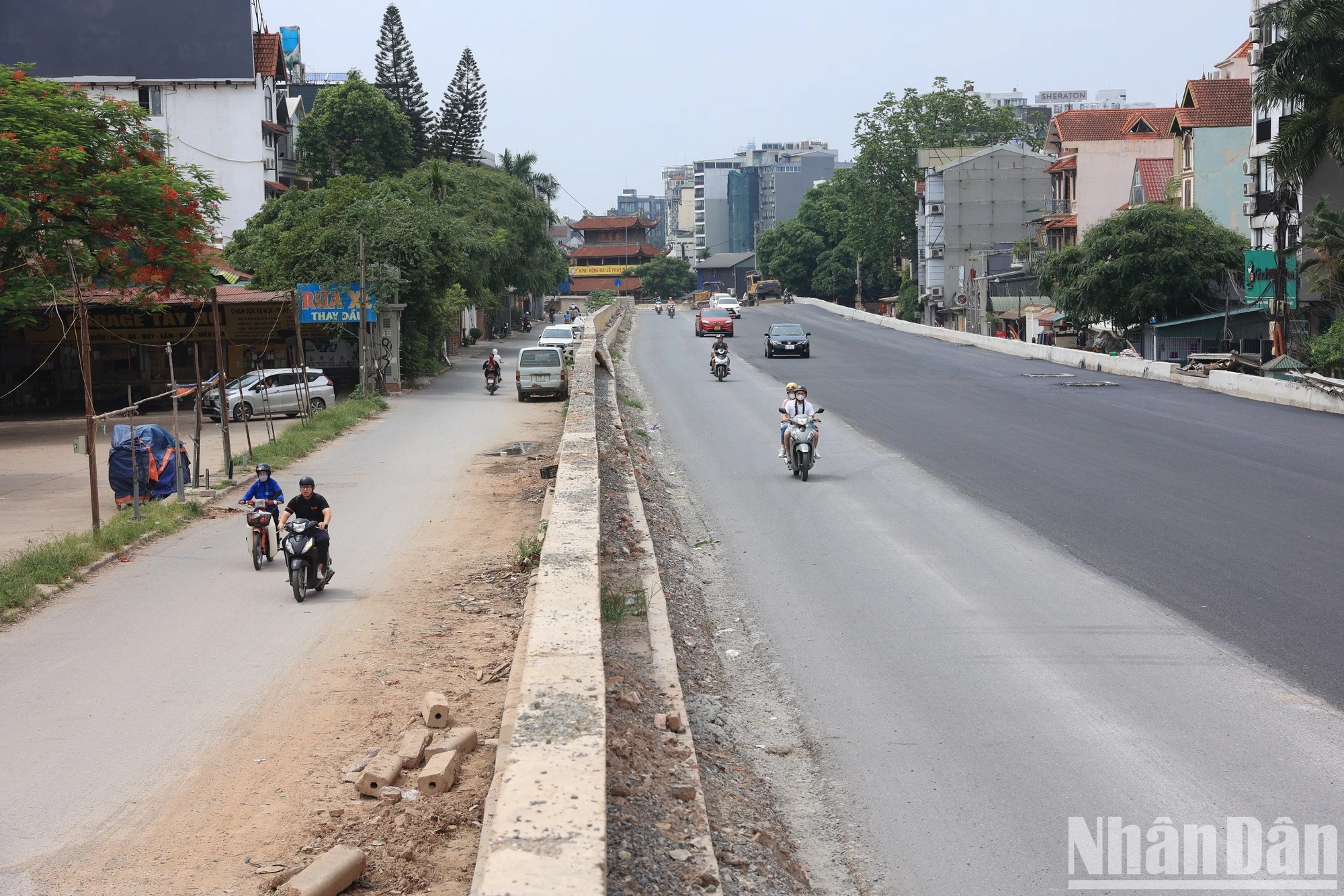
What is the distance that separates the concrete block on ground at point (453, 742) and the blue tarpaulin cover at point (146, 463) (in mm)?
12769

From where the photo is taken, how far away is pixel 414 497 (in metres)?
20.1

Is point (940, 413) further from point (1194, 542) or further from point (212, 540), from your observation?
point (212, 540)

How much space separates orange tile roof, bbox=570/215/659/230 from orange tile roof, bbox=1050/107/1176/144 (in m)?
79.7

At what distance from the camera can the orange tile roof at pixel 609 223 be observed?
155625mm

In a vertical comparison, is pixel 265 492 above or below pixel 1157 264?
below

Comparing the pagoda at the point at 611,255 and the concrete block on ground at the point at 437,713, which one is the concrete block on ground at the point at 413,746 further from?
the pagoda at the point at 611,255

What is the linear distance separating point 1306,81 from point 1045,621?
1460 inches

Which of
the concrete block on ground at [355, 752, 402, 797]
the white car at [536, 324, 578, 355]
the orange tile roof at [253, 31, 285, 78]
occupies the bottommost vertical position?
the concrete block on ground at [355, 752, 402, 797]

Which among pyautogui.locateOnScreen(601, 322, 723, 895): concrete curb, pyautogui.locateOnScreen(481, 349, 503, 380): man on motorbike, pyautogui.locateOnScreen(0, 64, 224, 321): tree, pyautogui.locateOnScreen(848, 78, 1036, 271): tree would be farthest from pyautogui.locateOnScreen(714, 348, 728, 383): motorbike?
pyautogui.locateOnScreen(848, 78, 1036, 271): tree

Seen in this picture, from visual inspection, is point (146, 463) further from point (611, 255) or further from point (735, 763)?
point (611, 255)

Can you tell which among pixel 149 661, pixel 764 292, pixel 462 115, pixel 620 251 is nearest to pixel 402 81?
pixel 462 115

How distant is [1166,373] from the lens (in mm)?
36438

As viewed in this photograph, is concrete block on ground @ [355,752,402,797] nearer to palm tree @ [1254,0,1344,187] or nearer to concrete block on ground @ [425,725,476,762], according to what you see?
concrete block on ground @ [425,725,476,762]

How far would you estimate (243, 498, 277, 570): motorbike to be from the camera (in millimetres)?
14195
